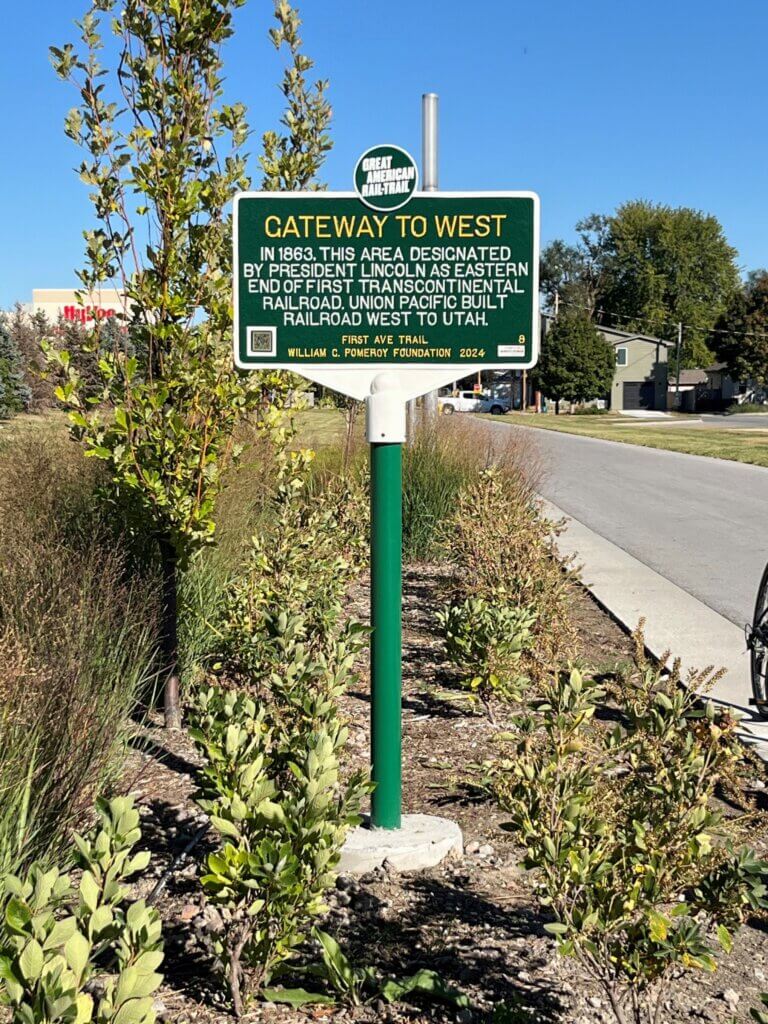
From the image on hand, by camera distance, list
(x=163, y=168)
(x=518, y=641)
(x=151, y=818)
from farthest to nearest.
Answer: (x=518, y=641)
(x=163, y=168)
(x=151, y=818)

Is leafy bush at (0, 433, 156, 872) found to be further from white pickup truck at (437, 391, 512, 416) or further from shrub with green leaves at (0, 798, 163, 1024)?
white pickup truck at (437, 391, 512, 416)

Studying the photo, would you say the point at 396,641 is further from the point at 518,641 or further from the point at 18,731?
the point at 518,641

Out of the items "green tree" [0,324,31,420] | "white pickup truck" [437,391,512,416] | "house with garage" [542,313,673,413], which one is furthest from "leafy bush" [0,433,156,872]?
"house with garage" [542,313,673,413]

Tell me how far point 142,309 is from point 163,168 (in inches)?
22.8

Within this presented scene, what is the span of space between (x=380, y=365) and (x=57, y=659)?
156cm

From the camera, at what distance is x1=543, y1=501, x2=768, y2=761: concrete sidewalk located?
536 cm

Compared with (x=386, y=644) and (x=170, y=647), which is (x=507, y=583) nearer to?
(x=170, y=647)

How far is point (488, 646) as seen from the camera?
522 cm

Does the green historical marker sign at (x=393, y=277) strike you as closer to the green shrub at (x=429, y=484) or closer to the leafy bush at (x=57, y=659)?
the leafy bush at (x=57, y=659)

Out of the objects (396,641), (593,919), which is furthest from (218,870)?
(396,641)

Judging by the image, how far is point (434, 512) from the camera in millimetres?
9500

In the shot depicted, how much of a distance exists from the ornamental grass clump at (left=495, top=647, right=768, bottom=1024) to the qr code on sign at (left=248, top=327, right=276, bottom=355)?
1.53m

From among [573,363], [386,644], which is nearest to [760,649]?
[386,644]

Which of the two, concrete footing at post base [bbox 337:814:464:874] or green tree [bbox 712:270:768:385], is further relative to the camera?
green tree [bbox 712:270:768:385]
